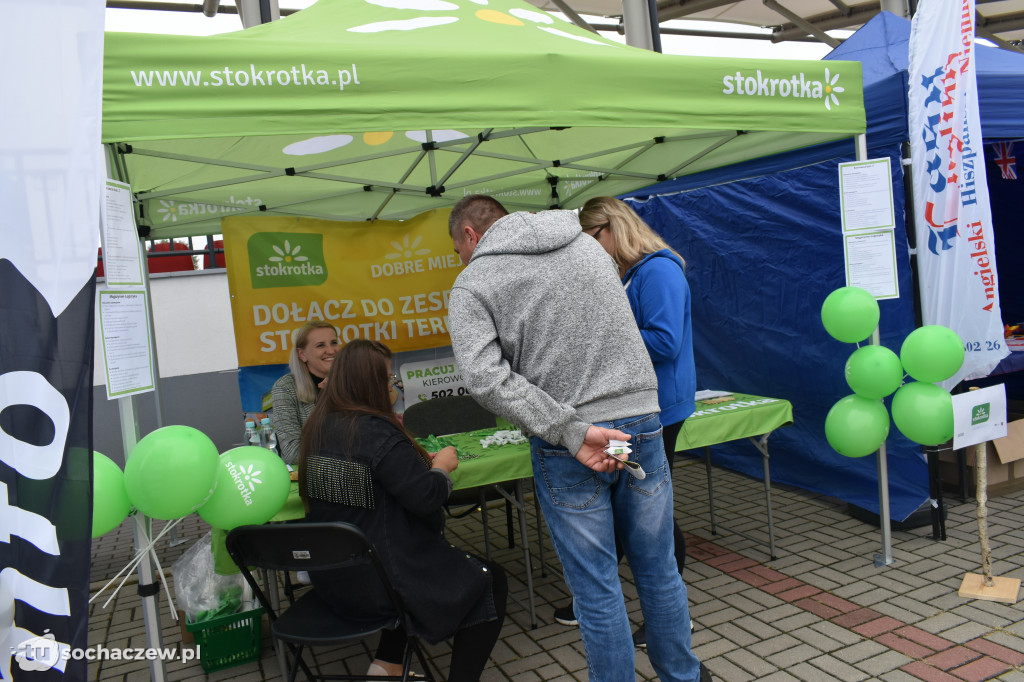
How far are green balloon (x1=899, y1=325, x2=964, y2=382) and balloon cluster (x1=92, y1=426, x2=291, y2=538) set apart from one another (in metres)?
2.71

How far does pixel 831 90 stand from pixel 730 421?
4.98 ft

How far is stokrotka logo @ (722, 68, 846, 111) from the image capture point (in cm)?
Result: 287

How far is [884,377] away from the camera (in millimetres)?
3137

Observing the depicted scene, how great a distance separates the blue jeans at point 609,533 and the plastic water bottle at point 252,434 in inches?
85.1

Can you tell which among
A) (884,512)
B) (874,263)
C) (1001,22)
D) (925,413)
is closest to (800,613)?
(884,512)

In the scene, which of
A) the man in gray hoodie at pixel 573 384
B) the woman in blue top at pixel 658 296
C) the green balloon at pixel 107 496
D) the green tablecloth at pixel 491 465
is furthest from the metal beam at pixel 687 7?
the green balloon at pixel 107 496

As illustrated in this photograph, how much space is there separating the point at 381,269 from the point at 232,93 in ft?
8.99

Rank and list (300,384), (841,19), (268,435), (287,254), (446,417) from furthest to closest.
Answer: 1. (841,19)
2. (287,254)
3. (446,417)
4. (268,435)
5. (300,384)

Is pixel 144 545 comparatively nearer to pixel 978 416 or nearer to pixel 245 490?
pixel 245 490

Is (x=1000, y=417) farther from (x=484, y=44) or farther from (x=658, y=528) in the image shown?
(x=484, y=44)

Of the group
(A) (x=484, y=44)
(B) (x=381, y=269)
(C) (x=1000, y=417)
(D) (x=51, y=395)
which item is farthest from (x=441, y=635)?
(B) (x=381, y=269)

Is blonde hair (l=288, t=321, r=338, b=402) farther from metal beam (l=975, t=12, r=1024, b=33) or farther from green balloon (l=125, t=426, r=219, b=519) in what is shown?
metal beam (l=975, t=12, r=1024, b=33)

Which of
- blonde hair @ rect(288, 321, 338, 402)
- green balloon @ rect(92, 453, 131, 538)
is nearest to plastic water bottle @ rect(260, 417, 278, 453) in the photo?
blonde hair @ rect(288, 321, 338, 402)

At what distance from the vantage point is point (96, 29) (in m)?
1.67
